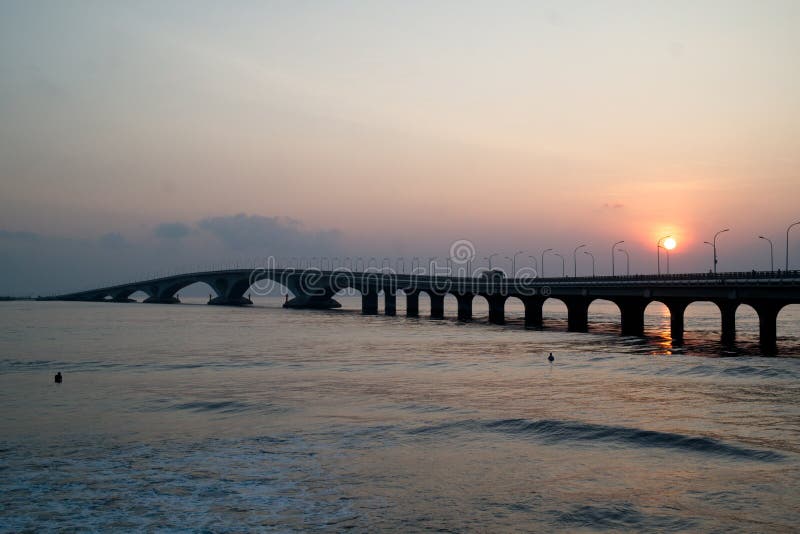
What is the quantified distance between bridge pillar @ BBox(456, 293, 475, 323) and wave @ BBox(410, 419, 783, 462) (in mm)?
122661

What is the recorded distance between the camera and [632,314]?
103562mm

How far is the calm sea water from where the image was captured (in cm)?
1930

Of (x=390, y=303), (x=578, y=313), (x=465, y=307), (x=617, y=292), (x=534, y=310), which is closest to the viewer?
(x=617, y=292)

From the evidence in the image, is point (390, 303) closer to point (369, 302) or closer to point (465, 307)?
point (369, 302)

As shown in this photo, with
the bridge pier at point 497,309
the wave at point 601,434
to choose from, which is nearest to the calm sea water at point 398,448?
the wave at point 601,434

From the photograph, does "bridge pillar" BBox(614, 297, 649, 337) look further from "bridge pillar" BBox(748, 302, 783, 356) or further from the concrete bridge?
"bridge pillar" BBox(748, 302, 783, 356)

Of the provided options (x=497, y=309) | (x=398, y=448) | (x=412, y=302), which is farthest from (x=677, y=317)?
(x=412, y=302)

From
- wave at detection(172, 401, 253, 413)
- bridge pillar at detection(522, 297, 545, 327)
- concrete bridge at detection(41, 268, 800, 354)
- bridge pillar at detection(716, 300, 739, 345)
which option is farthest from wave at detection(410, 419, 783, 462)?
bridge pillar at detection(522, 297, 545, 327)

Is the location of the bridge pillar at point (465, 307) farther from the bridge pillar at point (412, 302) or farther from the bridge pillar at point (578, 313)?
the bridge pillar at point (578, 313)

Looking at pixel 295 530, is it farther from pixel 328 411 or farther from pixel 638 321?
pixel 638 321

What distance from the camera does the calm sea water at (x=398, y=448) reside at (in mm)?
19297

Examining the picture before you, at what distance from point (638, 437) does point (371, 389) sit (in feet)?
57.9

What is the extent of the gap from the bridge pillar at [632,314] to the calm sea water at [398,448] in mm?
47715

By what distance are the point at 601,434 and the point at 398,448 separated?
8839 mm
